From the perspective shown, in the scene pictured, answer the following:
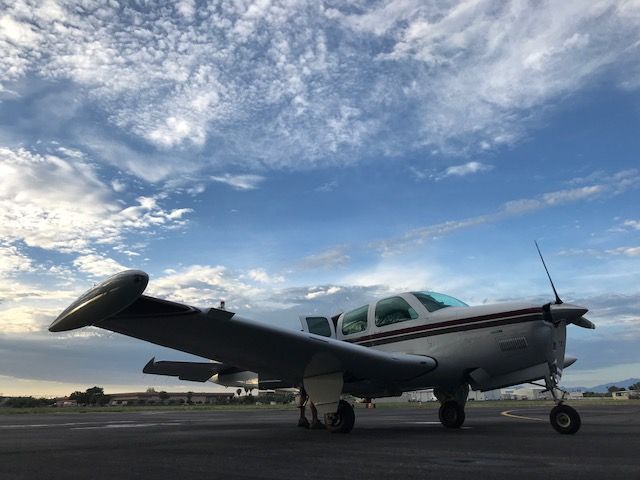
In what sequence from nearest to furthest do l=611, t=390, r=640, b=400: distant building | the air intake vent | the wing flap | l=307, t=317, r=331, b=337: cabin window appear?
the wing flap, the air intake vent, l=307, t=317, r=331, b=337: cabin window, l=611, t=390, r=640, b=400: distant building

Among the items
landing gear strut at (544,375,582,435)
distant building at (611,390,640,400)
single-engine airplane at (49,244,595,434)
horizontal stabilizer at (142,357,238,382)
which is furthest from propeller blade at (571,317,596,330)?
distant building at (611,390,640,400)

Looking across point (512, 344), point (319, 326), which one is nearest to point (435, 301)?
point (512, 344)

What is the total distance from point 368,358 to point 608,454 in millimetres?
3728

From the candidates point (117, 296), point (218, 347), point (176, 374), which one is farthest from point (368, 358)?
point (176, 374)

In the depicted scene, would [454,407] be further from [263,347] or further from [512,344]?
[263,347]

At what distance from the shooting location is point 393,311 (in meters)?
10.3

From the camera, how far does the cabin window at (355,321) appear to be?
35.2 feet

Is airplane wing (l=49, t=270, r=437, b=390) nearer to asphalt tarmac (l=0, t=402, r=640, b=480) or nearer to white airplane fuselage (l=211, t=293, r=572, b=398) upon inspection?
white airplane fuselage (l=211, t=293, r=572, b=398)

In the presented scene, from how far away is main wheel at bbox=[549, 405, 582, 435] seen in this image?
8.45 meters

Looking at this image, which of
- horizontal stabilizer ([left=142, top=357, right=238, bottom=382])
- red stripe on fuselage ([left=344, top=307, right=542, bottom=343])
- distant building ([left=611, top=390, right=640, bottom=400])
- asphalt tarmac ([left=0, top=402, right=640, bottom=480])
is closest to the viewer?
asphalt tarmac ([left=0, top=402, right=640, bottom=480])

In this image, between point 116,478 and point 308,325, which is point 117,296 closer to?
point 116,478

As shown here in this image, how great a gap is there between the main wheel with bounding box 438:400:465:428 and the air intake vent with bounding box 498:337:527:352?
2350mm

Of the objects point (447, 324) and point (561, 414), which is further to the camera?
point (447, 324)

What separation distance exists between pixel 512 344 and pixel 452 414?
8.66 feet
